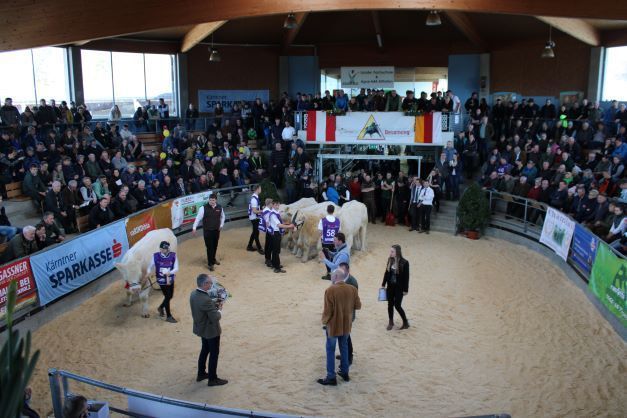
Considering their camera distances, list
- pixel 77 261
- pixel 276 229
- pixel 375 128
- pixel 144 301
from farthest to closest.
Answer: pixel 375 128
pixel 276 229
pixel 77 261
pixel 144 301

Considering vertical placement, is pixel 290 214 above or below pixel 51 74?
below

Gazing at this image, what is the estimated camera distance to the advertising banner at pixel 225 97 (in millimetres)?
27481

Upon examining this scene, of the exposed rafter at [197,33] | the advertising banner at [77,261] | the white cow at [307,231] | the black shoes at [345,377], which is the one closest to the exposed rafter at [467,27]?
the exposed rafter at [197,33]

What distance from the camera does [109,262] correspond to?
41.9 feet

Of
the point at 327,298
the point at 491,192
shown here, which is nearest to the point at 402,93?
the point at 491,192

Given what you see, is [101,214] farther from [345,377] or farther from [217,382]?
[345,377]

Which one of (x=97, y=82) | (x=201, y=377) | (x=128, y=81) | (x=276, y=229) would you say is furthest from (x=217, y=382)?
(x=128, y=81)

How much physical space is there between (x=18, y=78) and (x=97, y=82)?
3487 millimetres

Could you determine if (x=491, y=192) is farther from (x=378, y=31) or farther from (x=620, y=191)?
(x=378, y=31)

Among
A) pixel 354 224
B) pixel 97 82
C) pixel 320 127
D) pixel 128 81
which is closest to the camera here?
pixel 354 224

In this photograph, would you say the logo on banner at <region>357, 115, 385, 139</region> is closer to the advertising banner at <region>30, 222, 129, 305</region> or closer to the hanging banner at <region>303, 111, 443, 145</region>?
the hanging banner at <region>303, 111, 443, 145</region>

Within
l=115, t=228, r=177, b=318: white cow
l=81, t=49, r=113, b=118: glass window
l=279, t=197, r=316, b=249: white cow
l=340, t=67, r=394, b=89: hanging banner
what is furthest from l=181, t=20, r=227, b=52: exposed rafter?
l=115, t=228, r=177, b=318: white cow

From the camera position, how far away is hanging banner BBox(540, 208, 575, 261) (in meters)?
13.4

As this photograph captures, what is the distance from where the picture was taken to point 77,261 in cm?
1169
